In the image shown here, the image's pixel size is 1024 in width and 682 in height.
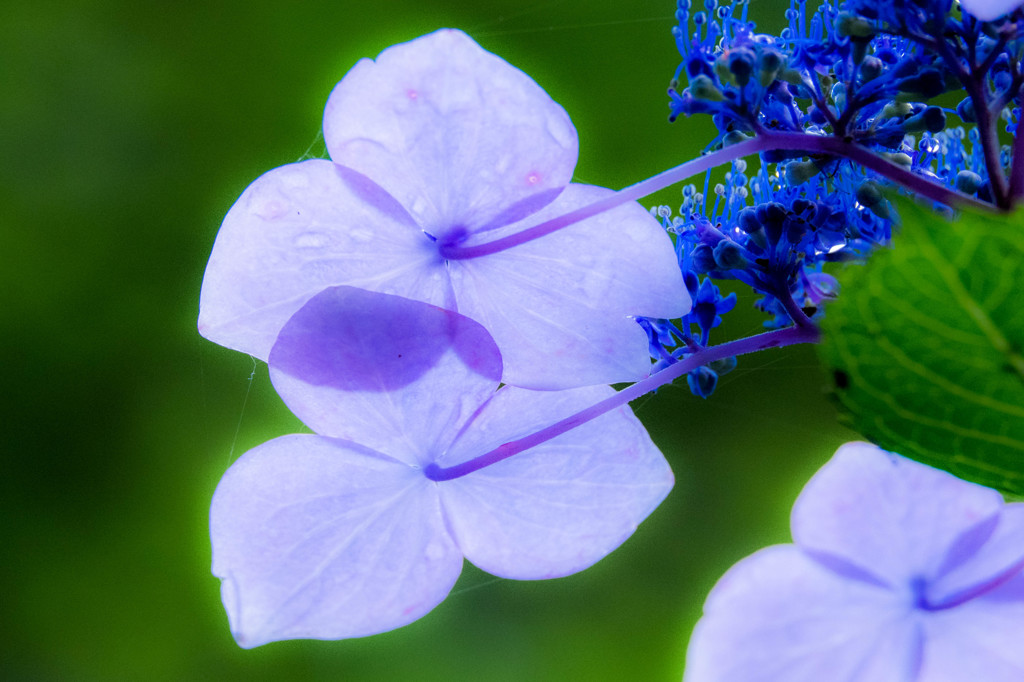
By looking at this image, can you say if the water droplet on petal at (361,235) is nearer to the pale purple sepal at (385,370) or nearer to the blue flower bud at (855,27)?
the pale purple sepal at (385,370)

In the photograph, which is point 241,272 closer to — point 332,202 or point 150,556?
point 332,202

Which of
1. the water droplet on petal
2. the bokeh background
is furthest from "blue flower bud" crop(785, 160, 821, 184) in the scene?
the bokeh background

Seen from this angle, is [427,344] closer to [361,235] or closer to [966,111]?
[361,235]

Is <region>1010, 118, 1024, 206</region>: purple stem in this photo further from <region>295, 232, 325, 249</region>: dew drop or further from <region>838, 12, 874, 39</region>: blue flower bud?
<region>295, 232, 325, 249</region>: dew drop

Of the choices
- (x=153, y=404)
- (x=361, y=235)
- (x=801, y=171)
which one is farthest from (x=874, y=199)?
(x=153, y=404)

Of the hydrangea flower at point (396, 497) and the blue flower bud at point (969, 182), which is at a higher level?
the blue flower bud at point (969, 182)

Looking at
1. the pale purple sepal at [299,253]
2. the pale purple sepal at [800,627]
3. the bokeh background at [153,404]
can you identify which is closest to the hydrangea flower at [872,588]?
the pale purple sepal at [800,627]

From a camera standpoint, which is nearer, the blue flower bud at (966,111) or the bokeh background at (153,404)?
the blue flower bud at (966,111)
